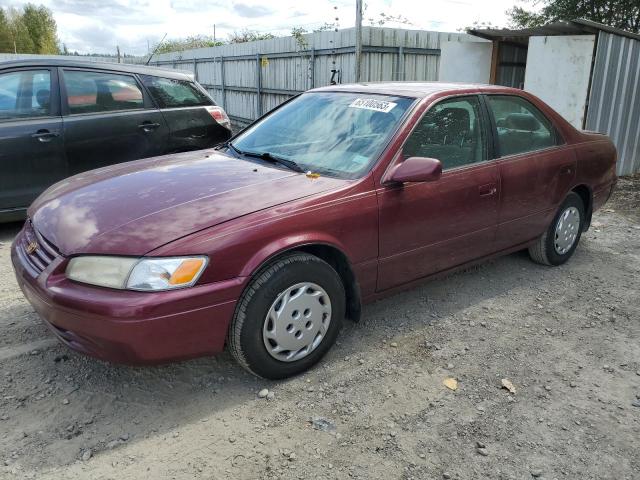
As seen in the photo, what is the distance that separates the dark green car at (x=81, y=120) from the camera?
5250mm

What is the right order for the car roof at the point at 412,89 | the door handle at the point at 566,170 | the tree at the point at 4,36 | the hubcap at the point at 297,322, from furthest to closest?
the tree at the point at 4,36 → the door handle at the point at 566,170 → the car roof at the point at 412,89 → the hubcap at the point at 297,322

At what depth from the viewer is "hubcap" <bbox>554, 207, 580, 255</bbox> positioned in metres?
4.81

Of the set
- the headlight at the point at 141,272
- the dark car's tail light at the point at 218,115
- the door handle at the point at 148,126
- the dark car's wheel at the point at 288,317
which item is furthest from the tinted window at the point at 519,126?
the door handle at the point at 148,126

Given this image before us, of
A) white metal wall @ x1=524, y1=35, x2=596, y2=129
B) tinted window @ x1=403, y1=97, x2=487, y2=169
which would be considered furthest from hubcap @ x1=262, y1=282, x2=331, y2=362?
white metal wall @ x1=524, y1=35, x2=596, y2=129

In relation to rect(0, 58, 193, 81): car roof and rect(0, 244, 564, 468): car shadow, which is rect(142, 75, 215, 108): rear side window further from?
rect(0, 244, 564, 468): car shadow

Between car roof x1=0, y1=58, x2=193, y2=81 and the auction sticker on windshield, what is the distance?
10.8 feet

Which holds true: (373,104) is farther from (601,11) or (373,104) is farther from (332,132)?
(601,11)

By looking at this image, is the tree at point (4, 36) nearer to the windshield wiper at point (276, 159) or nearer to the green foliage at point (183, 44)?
the green foliage at point (183, 44)

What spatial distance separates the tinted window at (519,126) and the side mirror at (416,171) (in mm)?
1125

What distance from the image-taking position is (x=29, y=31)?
200ft

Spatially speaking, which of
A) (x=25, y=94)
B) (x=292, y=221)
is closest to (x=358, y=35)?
(x=25, y=94)

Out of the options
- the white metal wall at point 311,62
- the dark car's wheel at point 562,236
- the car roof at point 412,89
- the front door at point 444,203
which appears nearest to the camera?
Result: the front door at point 444,203

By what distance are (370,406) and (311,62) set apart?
918 centimetres

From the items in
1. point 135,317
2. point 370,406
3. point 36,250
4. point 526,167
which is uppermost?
point 526,167
